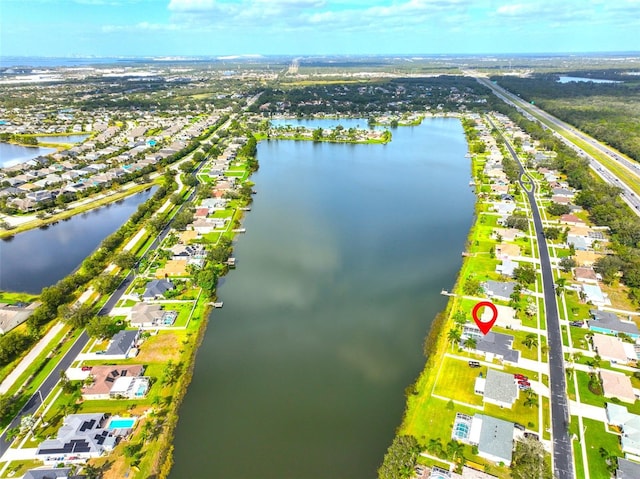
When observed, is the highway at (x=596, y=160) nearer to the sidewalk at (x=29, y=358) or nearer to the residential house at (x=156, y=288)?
the residential house at (x=156, y=288)

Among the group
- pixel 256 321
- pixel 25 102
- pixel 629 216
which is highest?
pixel 25 102

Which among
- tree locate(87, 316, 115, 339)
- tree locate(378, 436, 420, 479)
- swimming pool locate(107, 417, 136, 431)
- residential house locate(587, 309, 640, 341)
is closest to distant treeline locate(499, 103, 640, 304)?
residential house locate(587, 309, 640, 341)

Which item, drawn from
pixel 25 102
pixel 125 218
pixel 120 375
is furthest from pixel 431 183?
pixel 25 102

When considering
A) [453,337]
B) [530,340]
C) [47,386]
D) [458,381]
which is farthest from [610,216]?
[47,386]

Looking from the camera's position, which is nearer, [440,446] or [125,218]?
[440,446]

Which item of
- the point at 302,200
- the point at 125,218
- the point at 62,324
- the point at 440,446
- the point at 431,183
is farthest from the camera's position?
the point at 431,183

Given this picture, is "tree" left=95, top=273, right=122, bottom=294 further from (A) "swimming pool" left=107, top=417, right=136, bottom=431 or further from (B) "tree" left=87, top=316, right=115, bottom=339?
(A) "swimming pool" left=107, top=417, right=136, bottom=431

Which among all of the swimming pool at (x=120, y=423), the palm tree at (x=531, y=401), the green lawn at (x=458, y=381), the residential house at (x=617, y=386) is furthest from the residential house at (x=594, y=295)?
the swimming pool at (x=120, y=423)

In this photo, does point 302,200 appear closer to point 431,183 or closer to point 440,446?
point 431,183
